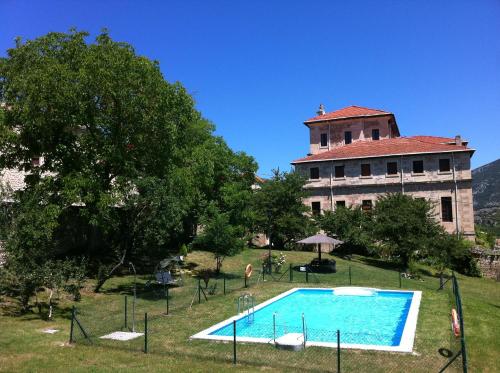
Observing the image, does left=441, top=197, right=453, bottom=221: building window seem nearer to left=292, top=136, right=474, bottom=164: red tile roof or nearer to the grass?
left=292, top=136, right=474, bottom=164: red tile roof

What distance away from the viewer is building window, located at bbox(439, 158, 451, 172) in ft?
151

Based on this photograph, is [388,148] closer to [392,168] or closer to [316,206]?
[392,168]

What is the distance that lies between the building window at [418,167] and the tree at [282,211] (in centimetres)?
1389

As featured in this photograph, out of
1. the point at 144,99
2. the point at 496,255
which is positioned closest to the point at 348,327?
the point at 144,99

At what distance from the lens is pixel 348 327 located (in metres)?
17.7

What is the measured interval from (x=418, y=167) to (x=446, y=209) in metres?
5.30

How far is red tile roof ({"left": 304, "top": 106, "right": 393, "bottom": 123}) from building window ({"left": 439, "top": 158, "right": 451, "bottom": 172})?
11674 mm

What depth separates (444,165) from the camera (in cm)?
4625

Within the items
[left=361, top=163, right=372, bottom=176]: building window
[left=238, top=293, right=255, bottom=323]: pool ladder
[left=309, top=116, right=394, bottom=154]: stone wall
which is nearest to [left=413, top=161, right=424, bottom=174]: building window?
[left=361, top=163, right=372, bottom=176]: building window

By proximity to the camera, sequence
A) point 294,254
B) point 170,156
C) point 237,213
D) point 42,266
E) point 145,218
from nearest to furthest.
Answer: point 42,266 → point 145,218 → point 170,156 → point 237,213 → point 294,254

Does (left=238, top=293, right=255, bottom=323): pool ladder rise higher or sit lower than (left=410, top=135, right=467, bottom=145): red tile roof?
lower

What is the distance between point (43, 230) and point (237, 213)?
14616 millimetres

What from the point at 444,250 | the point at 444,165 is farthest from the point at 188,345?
the point at 444,165

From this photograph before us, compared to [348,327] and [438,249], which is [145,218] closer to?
[348,327]
